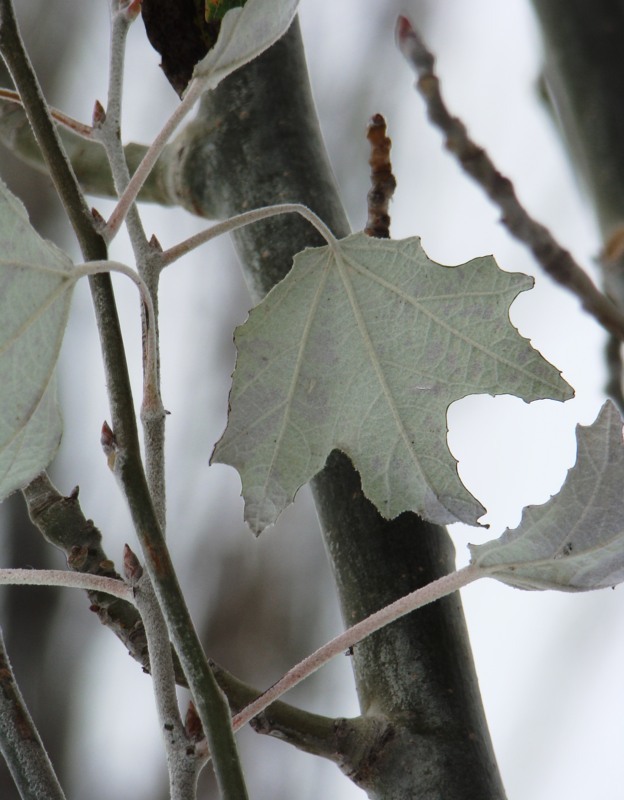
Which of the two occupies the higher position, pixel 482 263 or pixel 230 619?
pixel 230 619

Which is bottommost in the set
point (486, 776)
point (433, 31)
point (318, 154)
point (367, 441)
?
point (486, 776)

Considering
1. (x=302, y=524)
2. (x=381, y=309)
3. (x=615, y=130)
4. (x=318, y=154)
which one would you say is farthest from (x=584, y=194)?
(x=302, y=524)

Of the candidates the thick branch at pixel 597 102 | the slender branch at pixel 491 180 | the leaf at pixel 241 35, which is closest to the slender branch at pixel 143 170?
the leaf at pixel 241 35

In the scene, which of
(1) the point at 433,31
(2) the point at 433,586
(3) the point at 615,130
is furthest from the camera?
(1) the point at 433,31

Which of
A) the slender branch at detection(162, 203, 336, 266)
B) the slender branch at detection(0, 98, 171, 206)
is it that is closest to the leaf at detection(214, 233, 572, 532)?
the slender branch at detection(162, 203, 336, 266)

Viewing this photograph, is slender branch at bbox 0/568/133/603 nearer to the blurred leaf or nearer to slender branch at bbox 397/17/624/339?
the blurred leaf

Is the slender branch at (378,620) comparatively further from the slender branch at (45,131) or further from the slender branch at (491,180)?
the slender branch at (491,180)

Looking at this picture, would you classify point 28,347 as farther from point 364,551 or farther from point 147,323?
point 364,551

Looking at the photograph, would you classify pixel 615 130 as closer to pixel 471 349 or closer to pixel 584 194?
pixel 584 194
